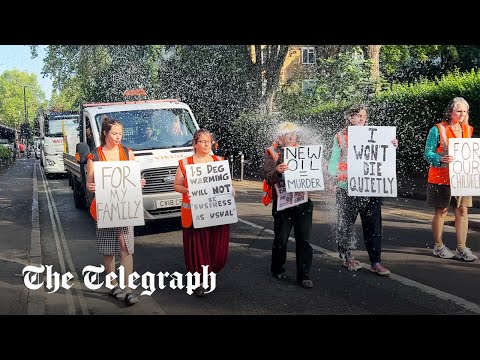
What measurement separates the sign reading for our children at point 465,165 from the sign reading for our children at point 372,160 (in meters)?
0.95

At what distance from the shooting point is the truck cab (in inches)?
→ 328

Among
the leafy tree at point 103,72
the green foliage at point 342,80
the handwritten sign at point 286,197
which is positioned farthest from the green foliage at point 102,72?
the green foliage at point 342,80

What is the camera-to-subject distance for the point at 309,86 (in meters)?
18.6

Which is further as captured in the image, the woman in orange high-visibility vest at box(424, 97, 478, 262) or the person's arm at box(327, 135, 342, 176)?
the woman in orange high-visibility vest at box(424, 97, 478, 262)

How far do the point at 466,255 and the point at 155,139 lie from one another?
15.1ft

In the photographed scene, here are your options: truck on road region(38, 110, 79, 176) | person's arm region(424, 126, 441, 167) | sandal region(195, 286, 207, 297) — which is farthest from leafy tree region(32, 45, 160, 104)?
truck on road region(38, 110, 79, 176)

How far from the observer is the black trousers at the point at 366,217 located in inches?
253

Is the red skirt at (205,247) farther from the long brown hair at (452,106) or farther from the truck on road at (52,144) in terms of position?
the truck on road at (52,144)

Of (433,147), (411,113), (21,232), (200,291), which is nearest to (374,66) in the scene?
(411,113)

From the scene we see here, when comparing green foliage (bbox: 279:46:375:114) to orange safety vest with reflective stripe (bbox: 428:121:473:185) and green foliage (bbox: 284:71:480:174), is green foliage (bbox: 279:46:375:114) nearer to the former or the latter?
green foliage (bbox: 284:71:480:174)
